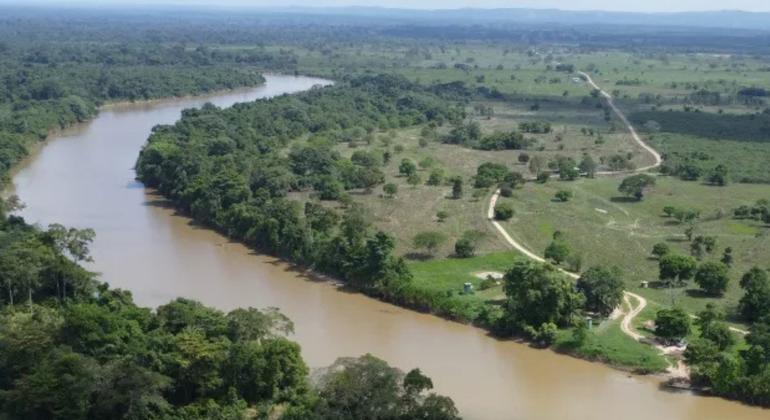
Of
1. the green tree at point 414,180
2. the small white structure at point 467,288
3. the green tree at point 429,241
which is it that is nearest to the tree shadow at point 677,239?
the green tree at point 429,241

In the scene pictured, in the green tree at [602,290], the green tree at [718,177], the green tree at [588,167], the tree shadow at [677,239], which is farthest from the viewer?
the green tree at [588,167]

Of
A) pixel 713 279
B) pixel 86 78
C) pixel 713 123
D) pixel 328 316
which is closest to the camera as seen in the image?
pixel 328 316

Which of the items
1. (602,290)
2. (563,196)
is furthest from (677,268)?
(563,196)

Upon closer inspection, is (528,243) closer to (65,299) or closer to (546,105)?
(65,299)

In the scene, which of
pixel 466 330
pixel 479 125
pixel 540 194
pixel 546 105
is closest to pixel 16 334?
pixel 466 330

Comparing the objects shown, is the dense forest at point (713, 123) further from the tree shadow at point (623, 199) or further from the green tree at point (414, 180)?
the green tree at point (414, 180)

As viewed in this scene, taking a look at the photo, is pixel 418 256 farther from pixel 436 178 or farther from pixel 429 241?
pixel 436 178
